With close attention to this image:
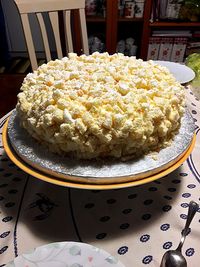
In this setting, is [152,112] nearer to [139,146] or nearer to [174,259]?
[139,146]

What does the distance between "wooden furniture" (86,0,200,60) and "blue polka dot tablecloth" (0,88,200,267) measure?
171 centimetres

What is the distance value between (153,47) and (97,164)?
191 centimetres

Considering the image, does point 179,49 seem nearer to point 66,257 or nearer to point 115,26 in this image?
point 115,26

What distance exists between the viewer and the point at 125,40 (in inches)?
91.5

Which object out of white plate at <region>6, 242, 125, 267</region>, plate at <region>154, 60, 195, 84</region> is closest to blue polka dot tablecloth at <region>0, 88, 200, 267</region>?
white plate at <region>6, 242, 125, 267</region>

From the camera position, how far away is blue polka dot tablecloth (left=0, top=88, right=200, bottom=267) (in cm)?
55

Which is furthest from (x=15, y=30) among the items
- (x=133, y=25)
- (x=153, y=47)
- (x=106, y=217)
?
(x=106, y=217)

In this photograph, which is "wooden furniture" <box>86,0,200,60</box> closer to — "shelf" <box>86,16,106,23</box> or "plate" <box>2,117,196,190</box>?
"shelf" <box>86,16,106,23</box>

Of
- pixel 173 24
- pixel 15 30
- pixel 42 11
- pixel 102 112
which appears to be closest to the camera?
pixel 102 112

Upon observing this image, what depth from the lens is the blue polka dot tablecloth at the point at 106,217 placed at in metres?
0.55

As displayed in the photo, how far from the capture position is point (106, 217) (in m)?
0.61

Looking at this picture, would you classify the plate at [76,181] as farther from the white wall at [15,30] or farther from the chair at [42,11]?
the white wall at [15,30]

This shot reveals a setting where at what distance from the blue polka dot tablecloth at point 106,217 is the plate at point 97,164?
0.31 feet

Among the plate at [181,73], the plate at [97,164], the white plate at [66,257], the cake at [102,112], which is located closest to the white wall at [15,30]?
the plate at [181,73]
